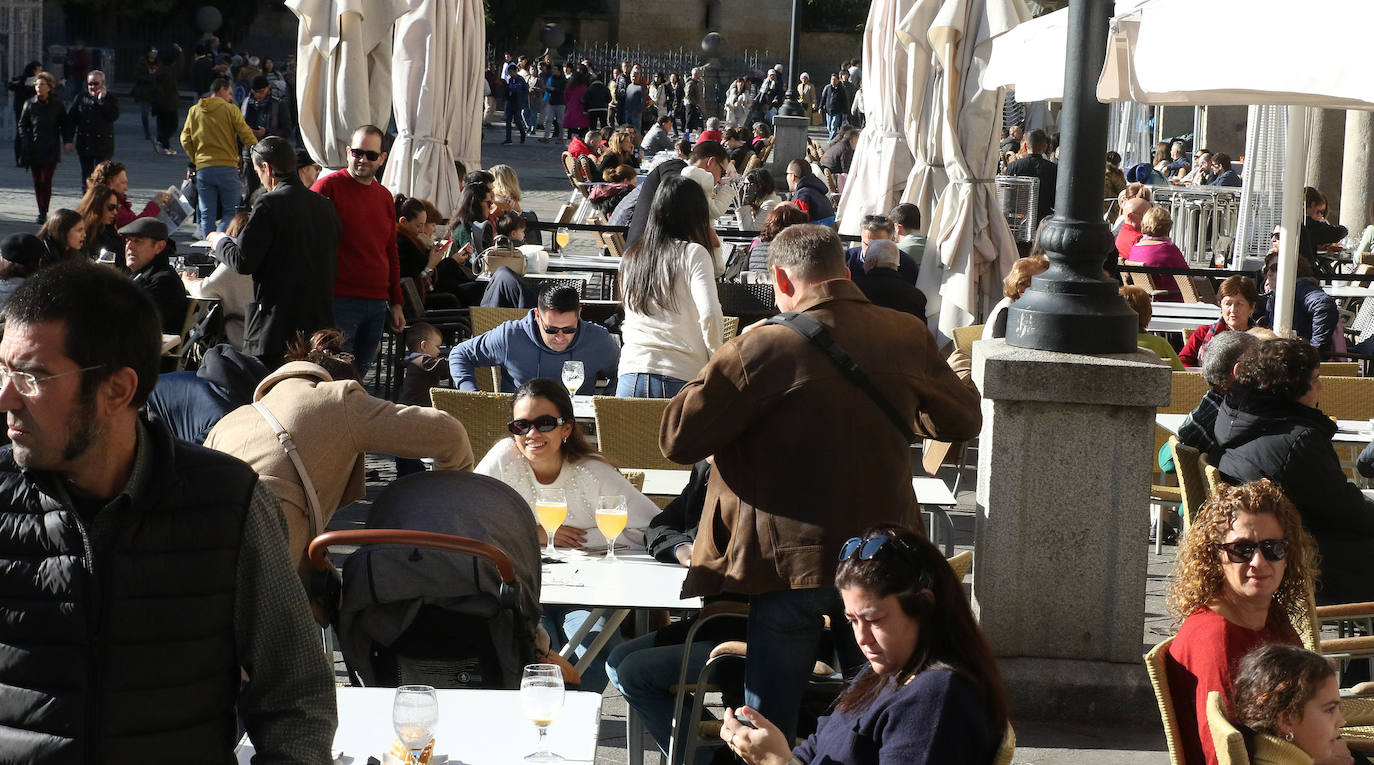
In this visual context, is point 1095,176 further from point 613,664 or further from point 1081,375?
point 613,664

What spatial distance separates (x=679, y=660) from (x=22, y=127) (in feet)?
53.2

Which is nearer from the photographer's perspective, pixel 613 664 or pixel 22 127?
pixel 613 664

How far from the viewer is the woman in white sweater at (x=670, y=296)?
6.25 meters

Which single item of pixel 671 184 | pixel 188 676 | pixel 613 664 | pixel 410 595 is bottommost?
pixel 613 664

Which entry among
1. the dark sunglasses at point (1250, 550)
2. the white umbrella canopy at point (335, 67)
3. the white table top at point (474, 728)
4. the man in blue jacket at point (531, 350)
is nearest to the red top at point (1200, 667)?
the dark sunglasses at point (1250, 550)

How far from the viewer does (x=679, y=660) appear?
4.30 m

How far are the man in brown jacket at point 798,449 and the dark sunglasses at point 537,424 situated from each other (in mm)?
1184

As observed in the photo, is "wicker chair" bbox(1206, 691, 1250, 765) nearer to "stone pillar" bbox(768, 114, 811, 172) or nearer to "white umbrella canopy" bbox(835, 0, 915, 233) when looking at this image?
"white umbrella canopy" bbox(835, 0, 915, 233)

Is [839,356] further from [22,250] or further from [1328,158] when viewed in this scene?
[1328,158]

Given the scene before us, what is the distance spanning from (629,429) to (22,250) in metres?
3.46

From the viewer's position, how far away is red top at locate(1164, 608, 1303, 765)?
3.53m

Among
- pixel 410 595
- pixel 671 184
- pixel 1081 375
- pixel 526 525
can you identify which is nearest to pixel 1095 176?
pixel 1081 375

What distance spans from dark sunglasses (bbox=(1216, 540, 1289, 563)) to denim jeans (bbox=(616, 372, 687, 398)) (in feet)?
9.92

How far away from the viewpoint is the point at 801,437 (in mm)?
3875
